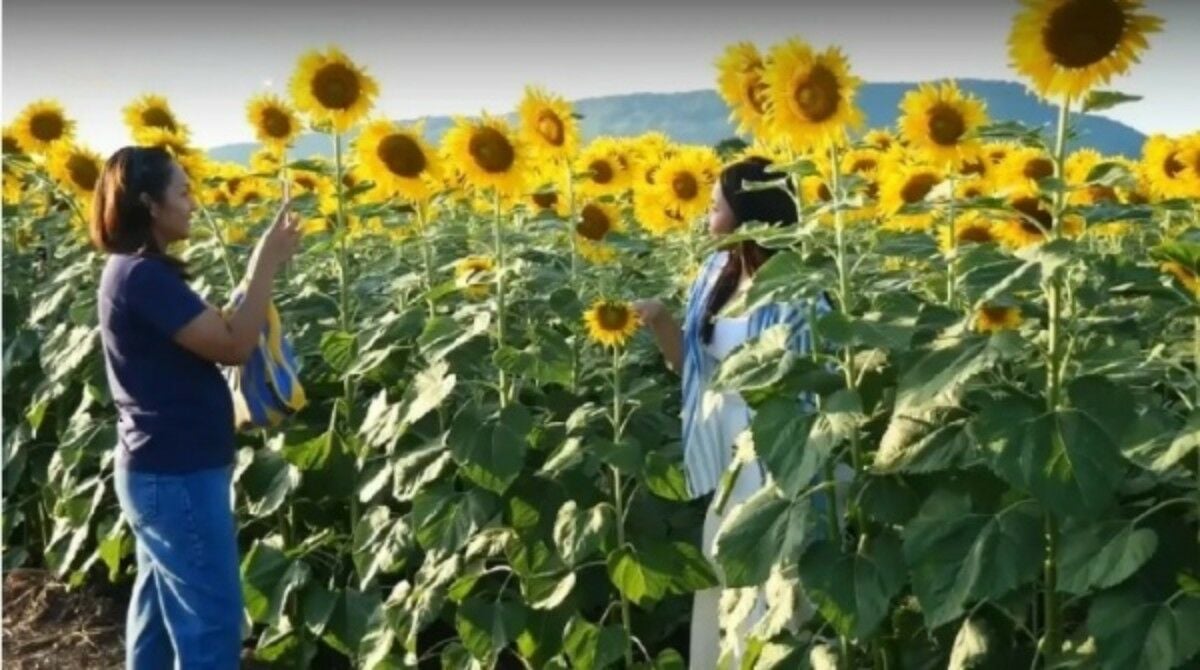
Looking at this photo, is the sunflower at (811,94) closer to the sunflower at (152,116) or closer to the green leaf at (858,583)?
the green leaf at (858,583)

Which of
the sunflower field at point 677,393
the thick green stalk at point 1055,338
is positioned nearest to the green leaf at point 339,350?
the sunflower field at point 677,393

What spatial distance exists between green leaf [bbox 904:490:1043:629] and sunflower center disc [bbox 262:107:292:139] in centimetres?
271

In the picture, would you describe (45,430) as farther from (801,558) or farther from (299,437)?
(801,558)

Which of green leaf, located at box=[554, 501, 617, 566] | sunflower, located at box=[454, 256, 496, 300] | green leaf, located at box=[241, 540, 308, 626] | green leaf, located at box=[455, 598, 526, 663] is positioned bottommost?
green leaf, located at box=[241, 540, 308, 626]

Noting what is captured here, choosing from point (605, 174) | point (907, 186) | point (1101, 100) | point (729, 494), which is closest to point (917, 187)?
point (907, 186)

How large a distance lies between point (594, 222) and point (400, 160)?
508 millimetres

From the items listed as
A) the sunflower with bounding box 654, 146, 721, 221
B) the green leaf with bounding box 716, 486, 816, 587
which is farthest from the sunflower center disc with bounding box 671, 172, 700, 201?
the green leaf with bounding box 716, 486, 816, 587

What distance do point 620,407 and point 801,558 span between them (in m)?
0.94

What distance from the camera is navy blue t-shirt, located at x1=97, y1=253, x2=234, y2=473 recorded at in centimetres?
349

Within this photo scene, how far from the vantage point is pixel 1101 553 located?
2439 mm

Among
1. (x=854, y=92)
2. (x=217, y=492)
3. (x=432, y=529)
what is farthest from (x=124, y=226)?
(x=854, y=92)

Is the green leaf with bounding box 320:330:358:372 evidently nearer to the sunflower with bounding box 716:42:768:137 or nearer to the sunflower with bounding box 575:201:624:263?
the sunflower with bounding box 575:201:624:263

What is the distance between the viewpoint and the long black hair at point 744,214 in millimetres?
3391

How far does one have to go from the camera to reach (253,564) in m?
4.32
